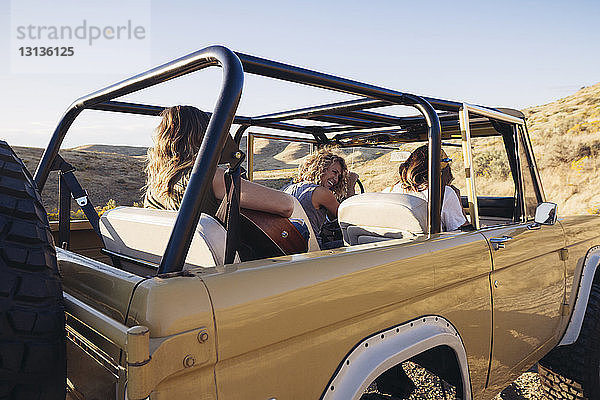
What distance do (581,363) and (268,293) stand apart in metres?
2.73

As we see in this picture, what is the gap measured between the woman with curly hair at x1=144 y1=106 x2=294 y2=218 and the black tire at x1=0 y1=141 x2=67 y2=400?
2.93 feet

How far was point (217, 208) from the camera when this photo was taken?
2254 millimetres

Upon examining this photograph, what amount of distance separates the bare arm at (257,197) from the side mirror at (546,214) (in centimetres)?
162

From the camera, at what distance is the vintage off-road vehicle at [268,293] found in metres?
1.19

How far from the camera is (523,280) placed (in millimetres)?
2527

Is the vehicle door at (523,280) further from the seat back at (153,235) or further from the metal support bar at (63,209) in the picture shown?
the metal support bar at (63,209)

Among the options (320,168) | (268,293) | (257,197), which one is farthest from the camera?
(320,168)

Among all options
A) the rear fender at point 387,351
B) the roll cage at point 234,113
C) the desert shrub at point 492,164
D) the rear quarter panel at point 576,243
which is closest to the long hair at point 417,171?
the roll cage at point 234,113

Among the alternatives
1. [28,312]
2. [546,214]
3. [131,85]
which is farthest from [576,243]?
[28,312]

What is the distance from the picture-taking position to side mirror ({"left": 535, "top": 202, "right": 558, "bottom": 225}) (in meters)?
2.84

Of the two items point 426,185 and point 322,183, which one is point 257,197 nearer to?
point 426,185

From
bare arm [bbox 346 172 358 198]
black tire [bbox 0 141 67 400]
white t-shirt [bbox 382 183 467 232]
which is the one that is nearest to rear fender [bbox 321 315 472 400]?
black tire [bbox 0 141 67 400]

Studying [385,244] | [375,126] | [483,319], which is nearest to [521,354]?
[483,319]

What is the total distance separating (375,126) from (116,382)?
3864 millimetres
